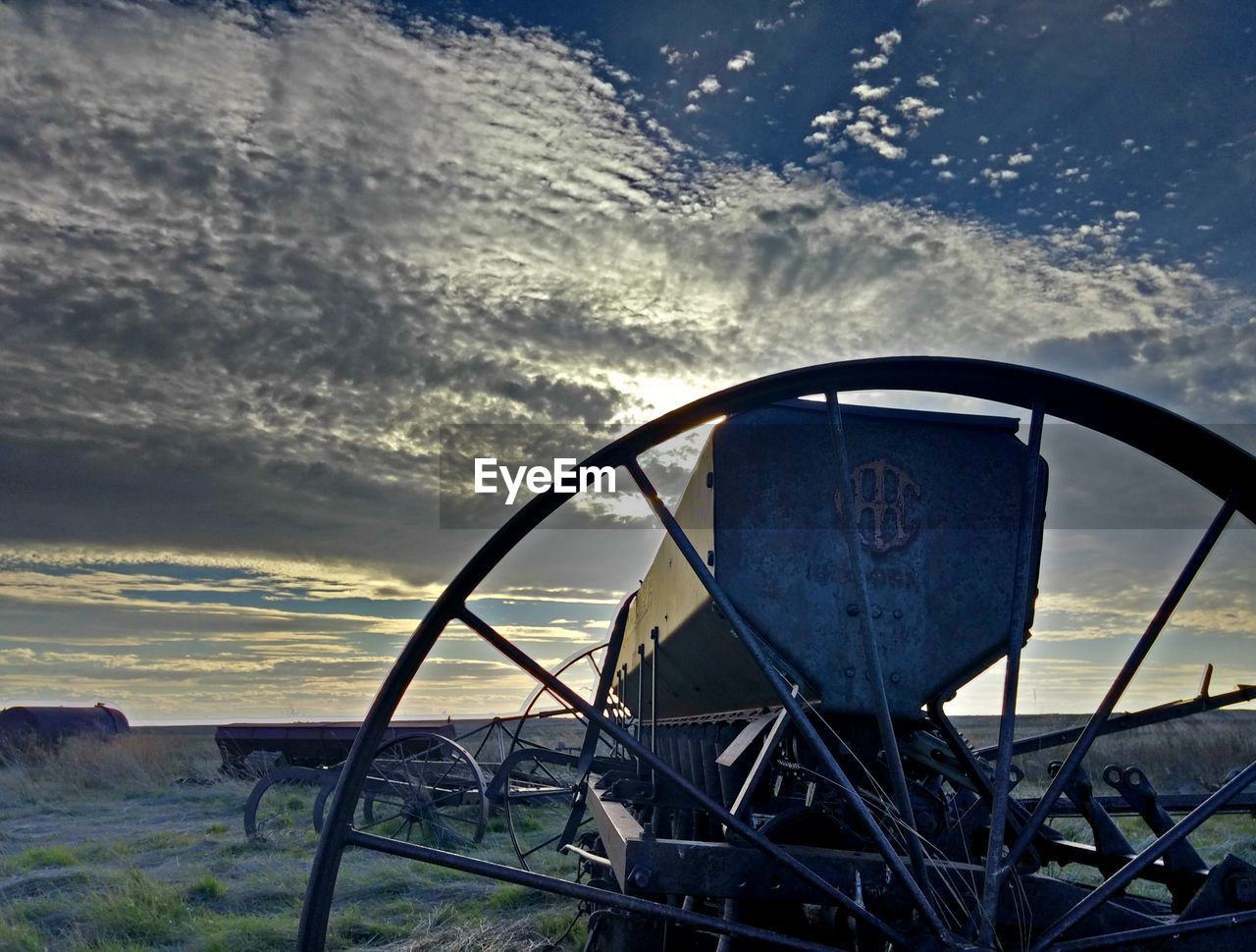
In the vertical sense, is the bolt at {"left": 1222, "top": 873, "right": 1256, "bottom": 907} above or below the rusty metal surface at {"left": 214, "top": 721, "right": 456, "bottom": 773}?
above

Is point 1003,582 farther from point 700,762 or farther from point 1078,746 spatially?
point 700,762

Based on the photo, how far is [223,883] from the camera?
8.24m

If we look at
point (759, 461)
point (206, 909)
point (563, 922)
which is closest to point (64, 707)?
point (206, 909)

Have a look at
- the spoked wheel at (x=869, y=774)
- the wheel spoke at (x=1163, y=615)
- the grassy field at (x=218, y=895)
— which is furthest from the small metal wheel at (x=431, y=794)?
the wheel spoke at (x=1163, y=615)

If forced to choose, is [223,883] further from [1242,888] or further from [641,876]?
[1242,888]

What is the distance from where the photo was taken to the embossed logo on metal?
4.29 meters

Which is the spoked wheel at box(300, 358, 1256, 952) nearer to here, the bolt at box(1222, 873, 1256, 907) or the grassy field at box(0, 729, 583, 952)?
the bolt at box(1222, 873, 1256, 907)

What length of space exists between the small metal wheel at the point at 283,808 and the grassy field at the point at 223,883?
56 mm

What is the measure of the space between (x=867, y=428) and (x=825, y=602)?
766 mm

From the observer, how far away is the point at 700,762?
244 inches

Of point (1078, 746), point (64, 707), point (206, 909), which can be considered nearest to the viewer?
point (1078, 746)

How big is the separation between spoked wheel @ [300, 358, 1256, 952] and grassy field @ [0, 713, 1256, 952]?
282 centimetres

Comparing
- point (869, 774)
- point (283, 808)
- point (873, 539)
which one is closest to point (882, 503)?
point (873, 539)

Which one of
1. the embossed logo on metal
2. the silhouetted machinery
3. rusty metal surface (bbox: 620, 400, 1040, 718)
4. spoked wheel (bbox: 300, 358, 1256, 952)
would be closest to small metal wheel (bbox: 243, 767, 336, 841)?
spoked wheel (bbox: 300, 358, 1256, 952)
